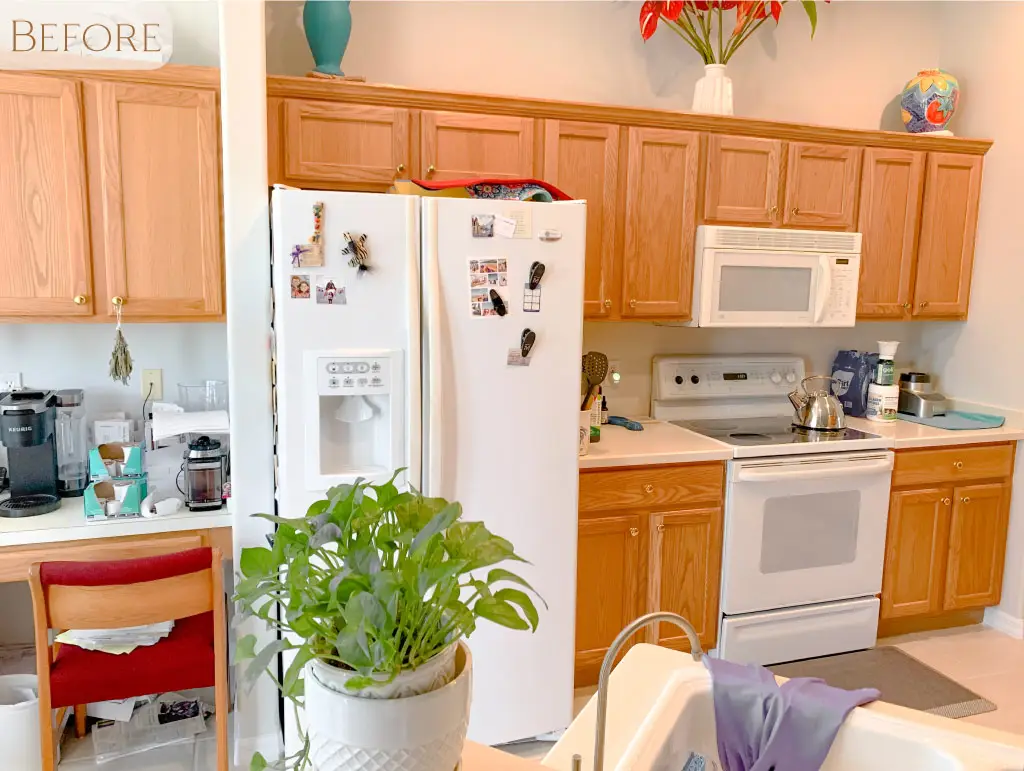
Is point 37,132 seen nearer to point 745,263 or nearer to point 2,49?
point 2,49

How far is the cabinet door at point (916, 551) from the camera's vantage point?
10.5 feet

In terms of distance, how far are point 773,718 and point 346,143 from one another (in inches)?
83.6

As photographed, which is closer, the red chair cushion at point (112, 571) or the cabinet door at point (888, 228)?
the red chair cushion at point (112, 571)

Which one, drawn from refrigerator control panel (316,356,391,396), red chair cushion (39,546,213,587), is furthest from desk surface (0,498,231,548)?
refrigerator control panel (316,356,391,396)

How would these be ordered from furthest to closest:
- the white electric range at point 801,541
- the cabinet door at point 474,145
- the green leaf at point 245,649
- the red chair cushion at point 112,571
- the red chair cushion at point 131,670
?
the white electric range at point 801,541 → the cabinet door at point 474,145 → the red chair cushion at point 131,670 → the red chair cushion at point 112,571 → the green leaf at point 245,649

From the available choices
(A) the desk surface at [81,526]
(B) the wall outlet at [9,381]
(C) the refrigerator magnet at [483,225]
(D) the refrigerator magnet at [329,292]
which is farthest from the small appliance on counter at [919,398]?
(B) the wall outlet at [9,381]

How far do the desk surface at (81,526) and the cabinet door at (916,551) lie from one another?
8.46ft

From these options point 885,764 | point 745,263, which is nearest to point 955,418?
point 745,263

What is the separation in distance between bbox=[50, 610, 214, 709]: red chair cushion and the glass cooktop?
1983 millimetres

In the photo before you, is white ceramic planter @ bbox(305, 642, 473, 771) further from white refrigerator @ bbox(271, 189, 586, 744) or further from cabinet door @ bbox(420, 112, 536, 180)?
cabinet door @ bbox(420, 112, 536, 180)

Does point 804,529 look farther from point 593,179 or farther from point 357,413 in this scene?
point 357,413

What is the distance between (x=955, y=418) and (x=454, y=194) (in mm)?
2552

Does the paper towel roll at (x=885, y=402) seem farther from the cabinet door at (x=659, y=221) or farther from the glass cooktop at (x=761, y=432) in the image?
the cabinet door at (x=659, y=221)

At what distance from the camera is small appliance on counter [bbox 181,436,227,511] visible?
94.7 inches
